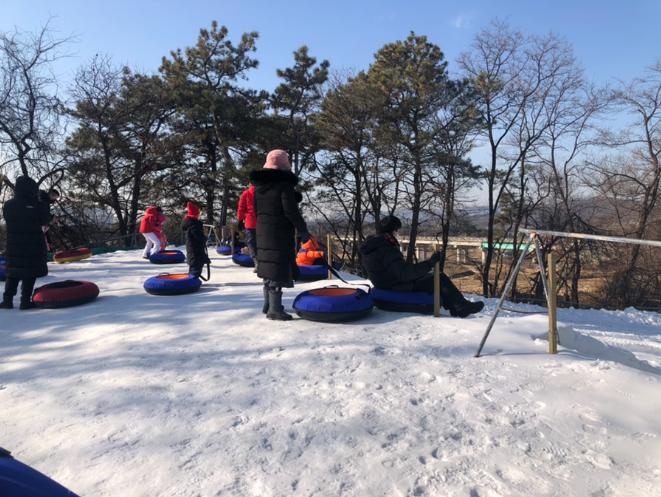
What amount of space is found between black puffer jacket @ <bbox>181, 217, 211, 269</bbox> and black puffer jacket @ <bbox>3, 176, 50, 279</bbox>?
2345mm

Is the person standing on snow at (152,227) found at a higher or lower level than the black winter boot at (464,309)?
higher

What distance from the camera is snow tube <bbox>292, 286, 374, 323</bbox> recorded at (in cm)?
454

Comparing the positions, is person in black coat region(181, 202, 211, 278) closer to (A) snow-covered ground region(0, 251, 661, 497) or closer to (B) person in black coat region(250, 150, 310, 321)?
(A) snow-covered ground region(0, 251, 661, 497)

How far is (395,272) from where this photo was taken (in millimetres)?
4902

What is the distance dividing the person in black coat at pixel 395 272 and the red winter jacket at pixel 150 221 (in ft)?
26.4

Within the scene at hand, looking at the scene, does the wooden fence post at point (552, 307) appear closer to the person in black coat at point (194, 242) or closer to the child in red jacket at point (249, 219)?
the child in red jacket at point (249, 219)

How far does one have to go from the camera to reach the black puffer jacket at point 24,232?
5.45 metres

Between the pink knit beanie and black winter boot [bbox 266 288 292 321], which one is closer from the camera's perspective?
the pink knit beanie

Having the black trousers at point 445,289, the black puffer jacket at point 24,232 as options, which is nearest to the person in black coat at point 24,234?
the black puffer jacket at point 24,232

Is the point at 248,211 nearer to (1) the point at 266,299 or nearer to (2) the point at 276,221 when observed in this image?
(1) the point at 266,299

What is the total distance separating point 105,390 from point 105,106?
23.3m

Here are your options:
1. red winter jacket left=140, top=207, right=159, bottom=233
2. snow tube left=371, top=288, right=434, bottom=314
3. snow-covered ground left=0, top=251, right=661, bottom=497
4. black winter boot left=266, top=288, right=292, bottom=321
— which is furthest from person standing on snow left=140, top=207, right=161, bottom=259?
snow tube left=371, top=288, right=434, bottom=314

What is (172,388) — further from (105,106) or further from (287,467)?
(105,106)

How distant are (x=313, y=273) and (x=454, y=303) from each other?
365cm
